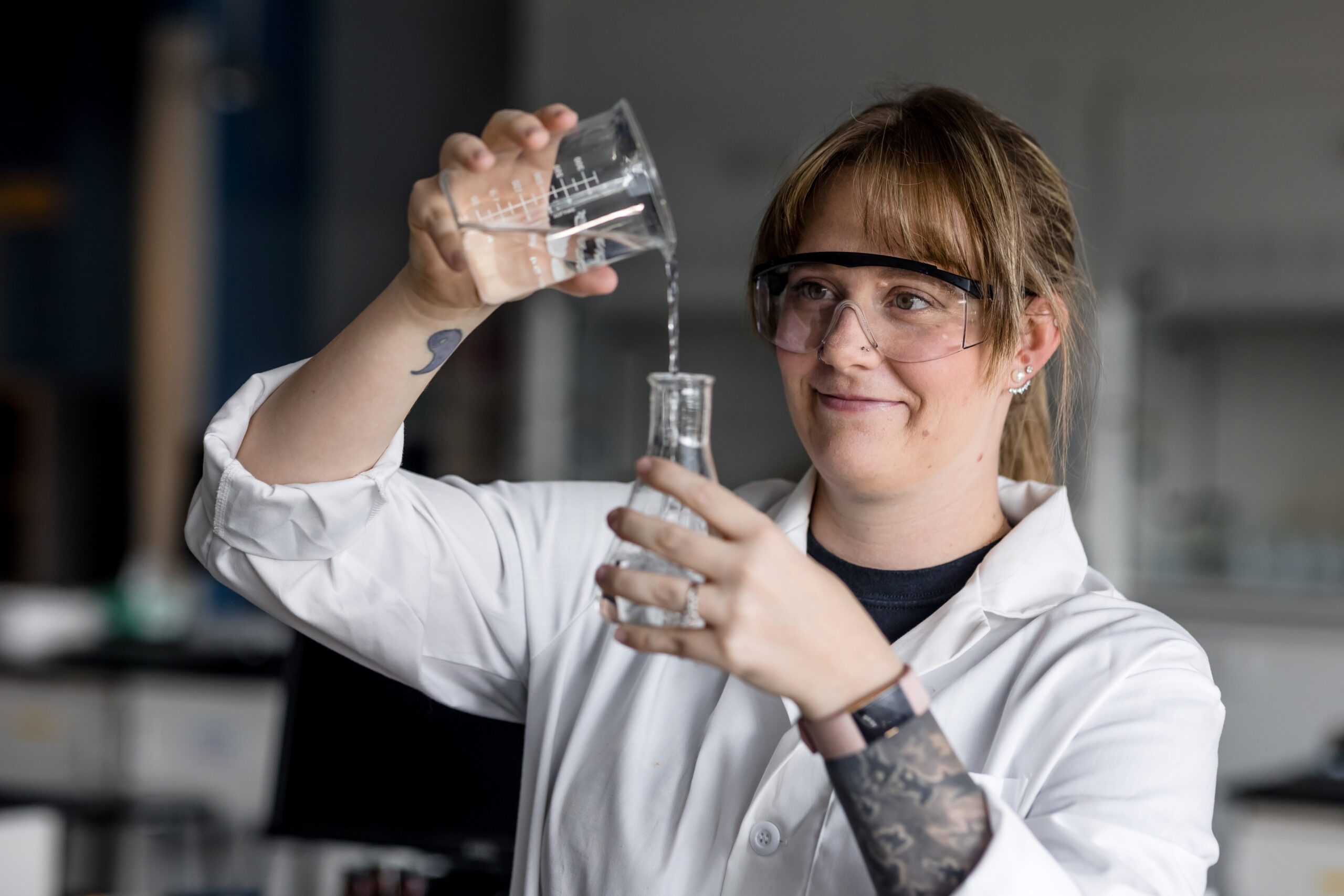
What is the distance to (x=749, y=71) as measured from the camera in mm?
5211

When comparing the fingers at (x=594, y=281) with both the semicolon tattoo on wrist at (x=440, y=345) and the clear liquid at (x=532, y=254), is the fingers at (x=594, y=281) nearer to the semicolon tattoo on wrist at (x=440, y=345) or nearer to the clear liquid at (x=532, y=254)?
the clear liquid at (x=532, y=254)

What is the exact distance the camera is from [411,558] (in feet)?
4.26

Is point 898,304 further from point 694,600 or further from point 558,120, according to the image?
point 694,600

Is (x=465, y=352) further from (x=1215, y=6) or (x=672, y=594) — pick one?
(x=672, y=594)

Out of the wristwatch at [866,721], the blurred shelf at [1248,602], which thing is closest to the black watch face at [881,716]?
the wristwatch at [866,721]

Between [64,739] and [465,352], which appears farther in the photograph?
[465,352]

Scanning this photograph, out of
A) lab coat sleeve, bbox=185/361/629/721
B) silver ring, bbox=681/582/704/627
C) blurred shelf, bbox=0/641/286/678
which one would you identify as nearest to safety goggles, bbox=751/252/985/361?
lab coat sleeve, bbox=185/361/629/721

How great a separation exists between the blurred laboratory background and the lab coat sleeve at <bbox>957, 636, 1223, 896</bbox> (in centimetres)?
52

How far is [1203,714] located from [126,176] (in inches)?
253

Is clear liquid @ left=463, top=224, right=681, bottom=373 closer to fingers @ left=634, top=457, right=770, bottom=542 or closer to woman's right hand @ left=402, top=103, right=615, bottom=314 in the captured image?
woman's right hand @ left=402, top=103, right=615, bottom=314

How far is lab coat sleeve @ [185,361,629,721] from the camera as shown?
120 cm

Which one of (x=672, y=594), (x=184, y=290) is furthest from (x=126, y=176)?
(x=672, y=594)

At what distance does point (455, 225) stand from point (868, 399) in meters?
0.42

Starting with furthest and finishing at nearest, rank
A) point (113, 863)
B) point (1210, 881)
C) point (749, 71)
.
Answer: point (749, 71) → point (113, 863) → point (1210, 881)
